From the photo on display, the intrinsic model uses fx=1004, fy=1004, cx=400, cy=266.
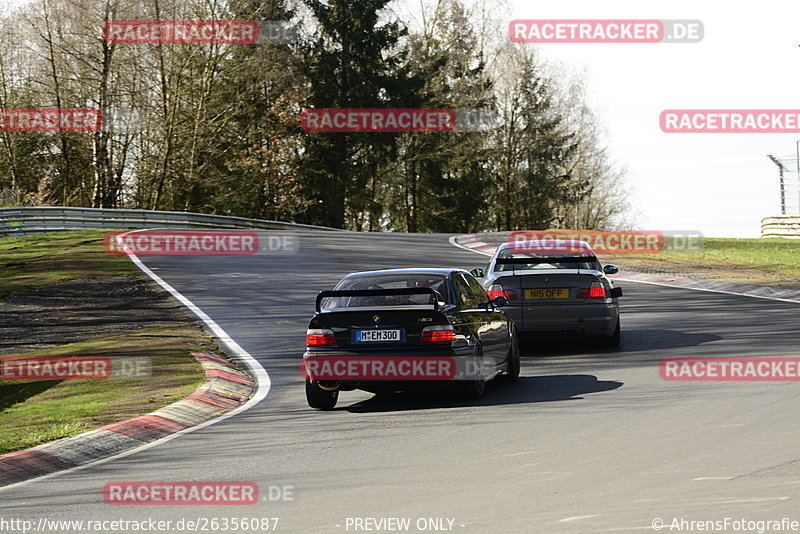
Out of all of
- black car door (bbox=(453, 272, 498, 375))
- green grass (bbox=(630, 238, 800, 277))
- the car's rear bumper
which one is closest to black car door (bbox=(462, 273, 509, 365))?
black car door (bbox=(453, 272, 498, 375))

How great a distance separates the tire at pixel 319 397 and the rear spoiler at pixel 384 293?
0.83 metres

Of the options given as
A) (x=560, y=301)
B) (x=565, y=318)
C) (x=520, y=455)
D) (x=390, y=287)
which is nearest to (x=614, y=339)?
(x=565, y=318)

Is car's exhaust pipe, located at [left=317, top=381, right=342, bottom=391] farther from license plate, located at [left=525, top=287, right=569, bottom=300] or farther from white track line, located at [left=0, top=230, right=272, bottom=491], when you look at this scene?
license plate, located at [left=525, top=287, right=569, bottom=300]

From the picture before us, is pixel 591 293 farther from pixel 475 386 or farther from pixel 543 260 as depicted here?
pixel 475 386

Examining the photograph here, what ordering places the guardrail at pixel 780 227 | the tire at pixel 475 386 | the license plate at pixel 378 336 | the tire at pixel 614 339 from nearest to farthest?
the license plate at pixel 378 336 → the tire at pixel 475 386 → the tire at pixel 614 339 → the guardrail at pixel 780 227

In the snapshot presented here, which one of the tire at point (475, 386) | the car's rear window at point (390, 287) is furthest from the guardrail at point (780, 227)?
the tire at point (475, 386)

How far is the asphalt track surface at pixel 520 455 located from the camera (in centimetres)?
602

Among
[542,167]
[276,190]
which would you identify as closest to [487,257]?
[276,190]

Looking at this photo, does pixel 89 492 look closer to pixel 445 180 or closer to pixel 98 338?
pixel 98 338

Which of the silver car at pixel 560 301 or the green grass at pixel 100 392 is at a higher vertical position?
the silver car at pixel 560 301

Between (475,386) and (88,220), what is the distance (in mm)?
29370

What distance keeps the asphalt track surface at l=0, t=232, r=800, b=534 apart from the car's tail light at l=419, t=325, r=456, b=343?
0.74 meters

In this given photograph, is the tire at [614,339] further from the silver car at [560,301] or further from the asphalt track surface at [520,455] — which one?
the asphalt track surface at [520,455]

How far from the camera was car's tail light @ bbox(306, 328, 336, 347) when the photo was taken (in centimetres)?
1036
